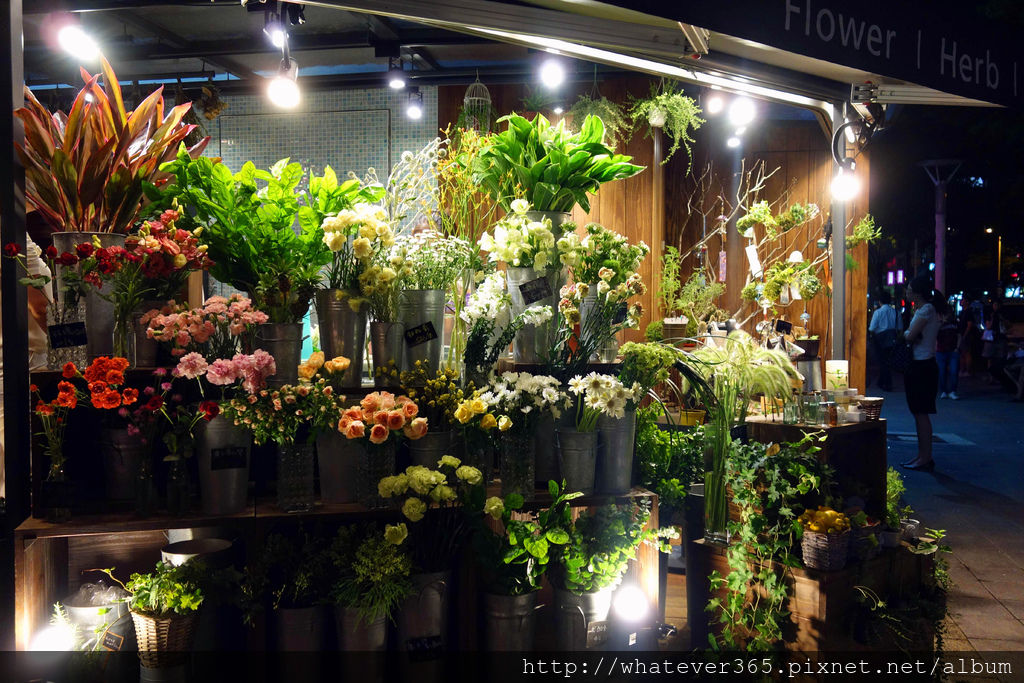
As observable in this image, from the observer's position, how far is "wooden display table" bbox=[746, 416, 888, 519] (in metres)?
3.03

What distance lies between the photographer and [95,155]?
219 centimetres

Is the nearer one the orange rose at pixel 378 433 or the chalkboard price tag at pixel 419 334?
the orange rose at pixel 378 433

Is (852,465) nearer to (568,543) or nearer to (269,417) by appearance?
(568,543)

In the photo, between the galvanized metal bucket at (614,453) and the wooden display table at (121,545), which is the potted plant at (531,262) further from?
the wooden display table at (121,545)

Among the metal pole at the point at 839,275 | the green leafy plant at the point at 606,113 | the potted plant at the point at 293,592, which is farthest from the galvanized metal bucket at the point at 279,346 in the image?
the green leafy plant at the point at 606,113

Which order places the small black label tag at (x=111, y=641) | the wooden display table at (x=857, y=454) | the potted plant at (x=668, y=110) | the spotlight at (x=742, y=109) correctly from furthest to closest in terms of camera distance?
the potted plant at (x=668, y=110) < the spotlight at (x=742, y=109) < the wooden display table at (x=857, y=454) < the small black label tag at (x=111, y=641)

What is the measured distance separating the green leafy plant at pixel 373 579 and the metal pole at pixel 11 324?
841mm

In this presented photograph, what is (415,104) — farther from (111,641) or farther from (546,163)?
(111,641)

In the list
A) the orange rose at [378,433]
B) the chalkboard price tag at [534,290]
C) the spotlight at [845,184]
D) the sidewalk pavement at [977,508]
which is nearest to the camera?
the orange rose at [378,433]

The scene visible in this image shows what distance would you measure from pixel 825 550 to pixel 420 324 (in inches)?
63.0

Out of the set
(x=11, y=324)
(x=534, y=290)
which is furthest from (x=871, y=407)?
(x=11, y=324)

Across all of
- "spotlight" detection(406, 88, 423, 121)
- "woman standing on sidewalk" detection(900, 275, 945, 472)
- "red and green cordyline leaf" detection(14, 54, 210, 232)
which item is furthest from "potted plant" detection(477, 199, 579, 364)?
"woman standing on sidewalk" detection(900, 275, 945, 472)

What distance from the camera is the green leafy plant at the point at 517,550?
2.39 metres

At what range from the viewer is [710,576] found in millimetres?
2807
